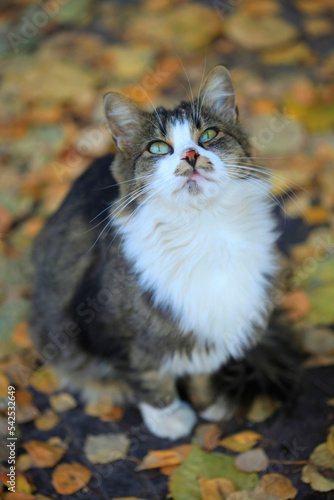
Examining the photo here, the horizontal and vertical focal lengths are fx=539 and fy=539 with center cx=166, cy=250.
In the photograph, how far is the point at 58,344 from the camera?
2.40 meters

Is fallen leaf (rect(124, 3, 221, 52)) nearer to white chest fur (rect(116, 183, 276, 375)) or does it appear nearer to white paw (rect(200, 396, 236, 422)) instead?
white chest fur (rect(116, 183, 276, 375))

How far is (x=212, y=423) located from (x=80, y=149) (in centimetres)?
206

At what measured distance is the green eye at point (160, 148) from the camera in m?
1.91

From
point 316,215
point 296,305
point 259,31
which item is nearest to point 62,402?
point 296,305

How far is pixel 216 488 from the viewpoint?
1.94 metres

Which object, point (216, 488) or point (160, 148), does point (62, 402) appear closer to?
point (216, 488)

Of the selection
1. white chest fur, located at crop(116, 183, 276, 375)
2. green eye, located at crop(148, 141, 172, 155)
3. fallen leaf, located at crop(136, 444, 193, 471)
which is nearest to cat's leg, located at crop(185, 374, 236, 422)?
fallen leaf, located at crop(136, 444, 193, 471)

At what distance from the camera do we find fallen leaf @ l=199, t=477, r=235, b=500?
75.5 inches

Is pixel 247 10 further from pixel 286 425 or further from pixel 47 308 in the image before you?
pixel 286 425

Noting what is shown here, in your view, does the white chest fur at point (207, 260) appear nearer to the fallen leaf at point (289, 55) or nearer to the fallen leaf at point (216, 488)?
the fallen leaf at point (216, 488)

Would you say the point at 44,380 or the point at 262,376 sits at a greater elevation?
the point at 262,376

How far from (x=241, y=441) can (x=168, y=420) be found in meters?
0.31

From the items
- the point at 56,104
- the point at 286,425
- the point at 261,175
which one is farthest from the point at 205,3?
the point at 286,425

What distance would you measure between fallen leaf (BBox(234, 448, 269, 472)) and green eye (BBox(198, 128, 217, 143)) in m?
1.19
